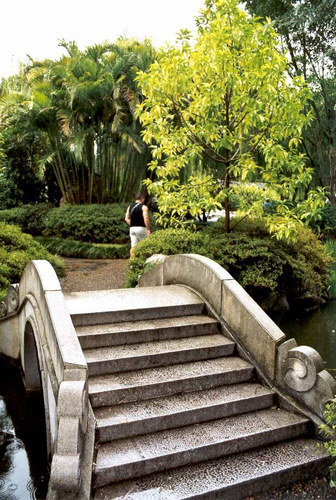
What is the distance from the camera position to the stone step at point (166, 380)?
4.64 m

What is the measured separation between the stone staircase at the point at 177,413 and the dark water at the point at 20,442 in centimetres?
106

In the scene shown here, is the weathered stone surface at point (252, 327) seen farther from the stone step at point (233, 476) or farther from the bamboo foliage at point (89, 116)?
the bamboo foliage at point (89, 116)

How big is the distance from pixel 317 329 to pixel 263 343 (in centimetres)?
497

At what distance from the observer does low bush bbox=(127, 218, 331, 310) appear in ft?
29.5

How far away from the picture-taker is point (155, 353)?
5.24m

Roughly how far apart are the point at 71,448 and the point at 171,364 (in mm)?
1906

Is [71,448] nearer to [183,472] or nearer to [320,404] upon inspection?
[183,472]

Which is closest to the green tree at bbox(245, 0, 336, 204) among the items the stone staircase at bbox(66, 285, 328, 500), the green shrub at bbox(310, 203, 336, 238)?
the green shrub at bbox(310, 203, 336, 238)

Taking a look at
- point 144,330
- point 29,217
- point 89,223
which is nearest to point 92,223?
point 89,223

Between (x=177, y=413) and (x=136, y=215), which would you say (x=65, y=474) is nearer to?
(x=177, y=413)

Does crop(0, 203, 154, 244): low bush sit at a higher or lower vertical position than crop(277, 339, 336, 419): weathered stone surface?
higher

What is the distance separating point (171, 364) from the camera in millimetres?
5320

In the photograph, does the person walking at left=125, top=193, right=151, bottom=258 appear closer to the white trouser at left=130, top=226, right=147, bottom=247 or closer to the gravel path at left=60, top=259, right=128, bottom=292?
the white trouser at left=130, top=226, right=147, bottom=247

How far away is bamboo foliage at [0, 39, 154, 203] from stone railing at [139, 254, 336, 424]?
10244mm
